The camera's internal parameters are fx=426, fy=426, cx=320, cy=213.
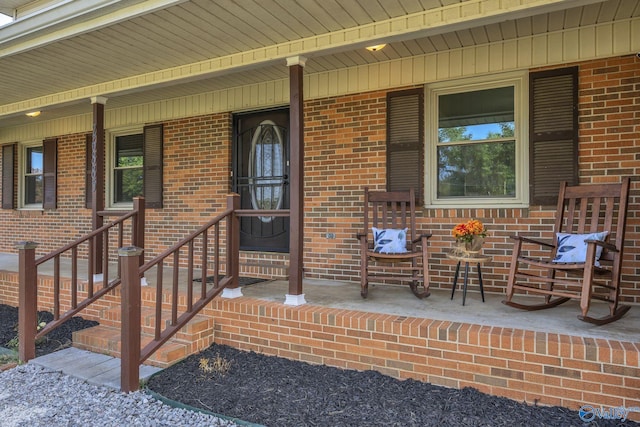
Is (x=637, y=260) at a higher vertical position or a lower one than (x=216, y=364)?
higher

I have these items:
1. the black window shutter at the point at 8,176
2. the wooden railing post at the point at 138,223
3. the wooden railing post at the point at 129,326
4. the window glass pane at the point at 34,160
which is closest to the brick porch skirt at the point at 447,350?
the wooden railing post at the point at 129,326

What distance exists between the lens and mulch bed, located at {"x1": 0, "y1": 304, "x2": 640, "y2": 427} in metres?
2.18

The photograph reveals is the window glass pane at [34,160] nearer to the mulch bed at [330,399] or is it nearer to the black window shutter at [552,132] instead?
the mulch bed at [330,399]

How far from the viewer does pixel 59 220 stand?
6.59 metres

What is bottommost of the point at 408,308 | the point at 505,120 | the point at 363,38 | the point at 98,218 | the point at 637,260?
the point at 408,308

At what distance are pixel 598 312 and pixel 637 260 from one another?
28.8 inches

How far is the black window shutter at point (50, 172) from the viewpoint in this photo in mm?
6652

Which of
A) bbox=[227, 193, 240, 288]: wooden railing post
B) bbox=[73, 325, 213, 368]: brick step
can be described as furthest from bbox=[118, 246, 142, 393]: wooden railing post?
bbox=[227, 193, 240, 288]: wooden railing post

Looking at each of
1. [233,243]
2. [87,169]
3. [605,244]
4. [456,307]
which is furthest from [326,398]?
[87,169]

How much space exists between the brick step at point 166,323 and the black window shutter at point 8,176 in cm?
499

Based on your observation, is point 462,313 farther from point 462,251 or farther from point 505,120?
point 505,120

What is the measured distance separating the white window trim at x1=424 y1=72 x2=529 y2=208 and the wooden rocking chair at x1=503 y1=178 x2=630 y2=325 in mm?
438

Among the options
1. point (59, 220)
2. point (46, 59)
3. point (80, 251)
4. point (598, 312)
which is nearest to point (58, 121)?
point (59, 220)
